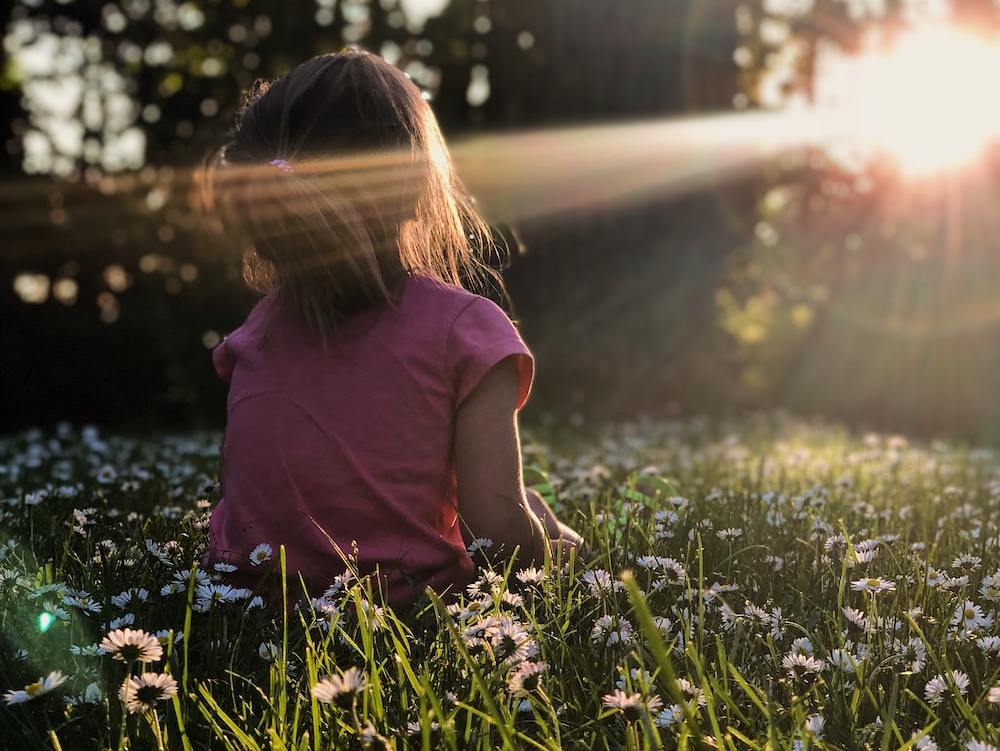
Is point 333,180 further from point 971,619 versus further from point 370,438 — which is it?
point 971,619

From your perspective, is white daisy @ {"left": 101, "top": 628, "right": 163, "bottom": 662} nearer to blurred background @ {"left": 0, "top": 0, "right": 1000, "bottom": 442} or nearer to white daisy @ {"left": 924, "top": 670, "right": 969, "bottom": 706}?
white daisy @ {"left": 924, "top": 670, "right": 969, "bottom": 706}

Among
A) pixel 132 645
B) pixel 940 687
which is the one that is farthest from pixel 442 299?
pixel 940 687

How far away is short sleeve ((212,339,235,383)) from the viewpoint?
2748 mm

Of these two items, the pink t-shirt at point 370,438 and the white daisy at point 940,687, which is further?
the pink t-shirt at point 370,438

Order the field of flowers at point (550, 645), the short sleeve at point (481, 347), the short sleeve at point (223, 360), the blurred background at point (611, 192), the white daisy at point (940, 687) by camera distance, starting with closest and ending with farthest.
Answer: the field of flowers at point (550, 645) < the white daisy at point (940, 687) < the short sleeve at point (481, 347) < the short sleeve at point (223, 360) < the blurred background at point (611, 192)

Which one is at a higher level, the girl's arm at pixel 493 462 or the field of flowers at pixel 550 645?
the girl's arm at pixel 493 462

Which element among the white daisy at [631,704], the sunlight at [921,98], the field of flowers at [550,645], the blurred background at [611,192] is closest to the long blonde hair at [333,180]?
the field of flowers at [550,645]

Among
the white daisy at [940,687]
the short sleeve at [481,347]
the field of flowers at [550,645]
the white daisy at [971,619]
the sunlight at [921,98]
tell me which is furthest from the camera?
the sunlight at [921,98]

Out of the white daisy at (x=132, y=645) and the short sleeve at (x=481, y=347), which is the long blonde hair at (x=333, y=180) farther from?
the white daisy at (x=132, y=645)

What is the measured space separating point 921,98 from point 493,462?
1593 cm

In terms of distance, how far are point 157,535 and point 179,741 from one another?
1350 mm

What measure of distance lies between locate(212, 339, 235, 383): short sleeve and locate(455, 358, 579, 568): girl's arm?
0.78 metres

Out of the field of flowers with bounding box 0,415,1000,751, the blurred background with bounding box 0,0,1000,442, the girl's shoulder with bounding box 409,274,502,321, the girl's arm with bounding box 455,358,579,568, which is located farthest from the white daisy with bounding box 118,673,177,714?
the blurred background with bounding box 0,0,1000,442

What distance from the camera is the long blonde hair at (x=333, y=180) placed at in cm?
218
